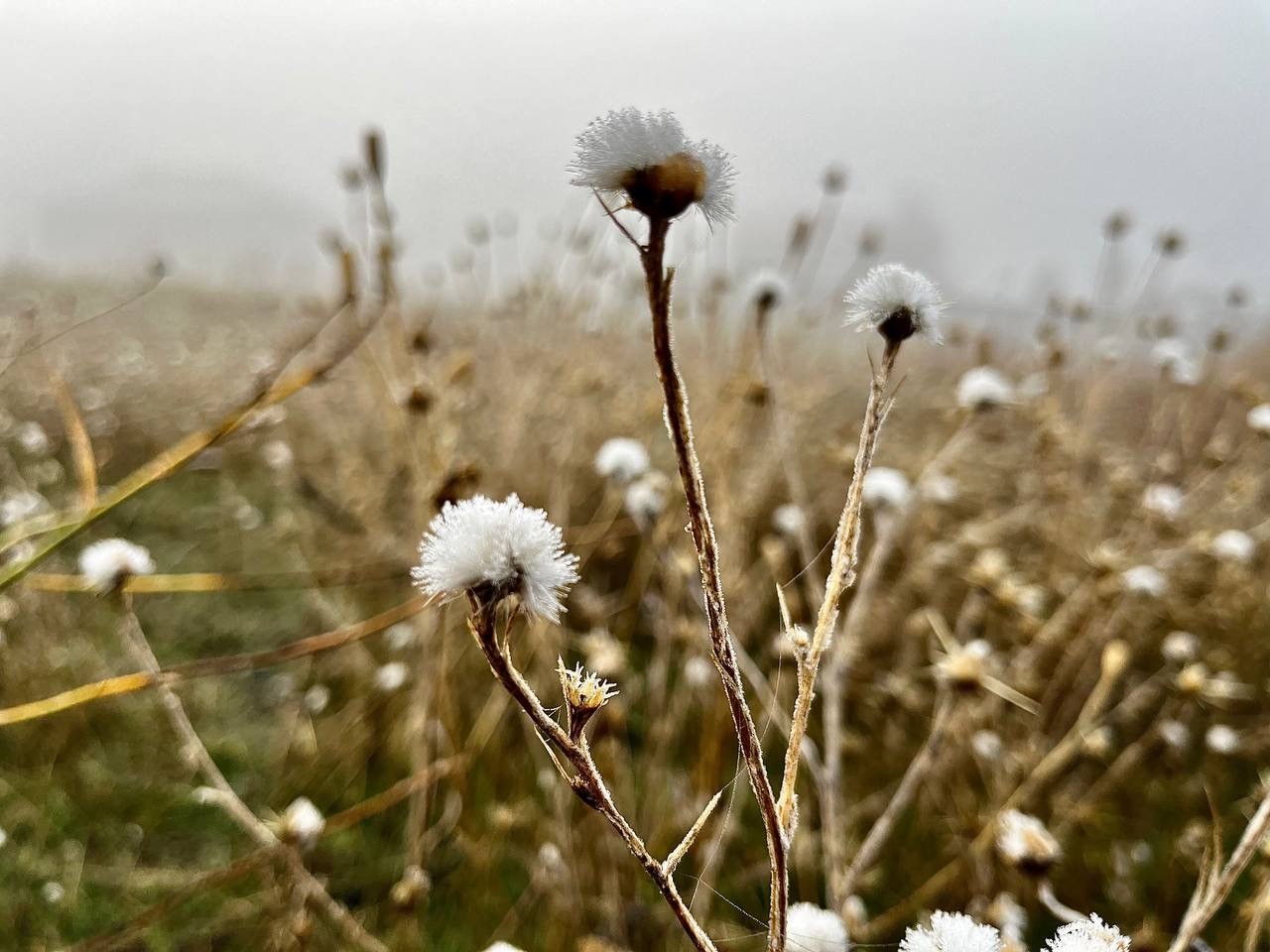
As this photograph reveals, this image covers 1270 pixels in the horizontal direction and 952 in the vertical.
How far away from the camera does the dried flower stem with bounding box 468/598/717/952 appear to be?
0.25 metres

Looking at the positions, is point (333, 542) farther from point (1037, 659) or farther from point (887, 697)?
point (1037, 659)

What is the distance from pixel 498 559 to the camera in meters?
0.29

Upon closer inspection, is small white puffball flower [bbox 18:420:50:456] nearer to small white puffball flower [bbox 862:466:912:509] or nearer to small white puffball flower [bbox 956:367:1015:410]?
small white puffball flower [bbox 862:466:912:509]

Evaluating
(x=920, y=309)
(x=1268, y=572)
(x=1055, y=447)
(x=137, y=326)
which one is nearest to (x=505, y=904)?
(x=920, y=309)

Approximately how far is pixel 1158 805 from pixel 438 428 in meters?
1.65

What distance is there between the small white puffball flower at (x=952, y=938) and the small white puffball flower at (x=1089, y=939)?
22 mm

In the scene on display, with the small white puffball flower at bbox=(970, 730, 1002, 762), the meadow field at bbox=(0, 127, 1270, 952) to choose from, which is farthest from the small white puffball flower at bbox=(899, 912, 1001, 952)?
the small white puffball flower at bbox=(970, 730, 1002, 762)

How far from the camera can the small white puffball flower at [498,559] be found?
285mm

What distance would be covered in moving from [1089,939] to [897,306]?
10.5 inches

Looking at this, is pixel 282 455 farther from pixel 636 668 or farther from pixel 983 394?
pixel 983 394

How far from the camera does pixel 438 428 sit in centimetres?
153

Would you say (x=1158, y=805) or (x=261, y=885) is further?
(x=1158, y=805)

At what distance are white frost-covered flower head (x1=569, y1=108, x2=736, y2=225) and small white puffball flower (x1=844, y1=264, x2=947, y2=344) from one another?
105mm

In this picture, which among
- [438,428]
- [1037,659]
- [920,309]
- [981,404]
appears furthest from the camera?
[1037,659]
